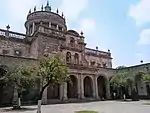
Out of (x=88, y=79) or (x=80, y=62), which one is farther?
(x=88, y=79)

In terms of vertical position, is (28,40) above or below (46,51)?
above

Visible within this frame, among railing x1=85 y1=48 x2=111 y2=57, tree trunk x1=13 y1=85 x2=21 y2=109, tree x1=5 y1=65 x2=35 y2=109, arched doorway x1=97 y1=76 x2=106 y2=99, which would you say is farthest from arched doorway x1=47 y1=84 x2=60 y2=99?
railing x1=85 y1=48 x2=111 y2=57

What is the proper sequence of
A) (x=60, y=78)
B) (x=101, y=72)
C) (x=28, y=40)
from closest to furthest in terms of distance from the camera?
(x=60, y=78), (x=28, y=40), (x=101, y=72)

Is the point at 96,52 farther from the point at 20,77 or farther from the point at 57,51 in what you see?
the point at 20,77

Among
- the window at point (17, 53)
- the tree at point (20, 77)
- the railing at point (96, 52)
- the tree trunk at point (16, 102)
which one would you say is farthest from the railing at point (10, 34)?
the railing at point (96, 52)

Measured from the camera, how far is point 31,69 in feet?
63.3

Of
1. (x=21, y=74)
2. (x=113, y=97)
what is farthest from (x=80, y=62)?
(x=21, y=74)

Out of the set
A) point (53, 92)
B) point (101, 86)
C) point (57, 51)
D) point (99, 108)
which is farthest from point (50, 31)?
point (99, 108)

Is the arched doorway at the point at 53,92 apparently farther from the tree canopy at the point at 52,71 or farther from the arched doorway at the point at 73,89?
the tree canopy at the point at 52,71

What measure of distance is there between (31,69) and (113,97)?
75.1 feet

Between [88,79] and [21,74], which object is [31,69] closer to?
[21,74]

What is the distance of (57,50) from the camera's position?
101 feet

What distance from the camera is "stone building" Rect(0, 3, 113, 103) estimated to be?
28.6m

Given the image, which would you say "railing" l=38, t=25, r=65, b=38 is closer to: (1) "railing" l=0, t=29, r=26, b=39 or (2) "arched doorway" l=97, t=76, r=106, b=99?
(1) "railing" l=0, t=29, r=26, b=39
